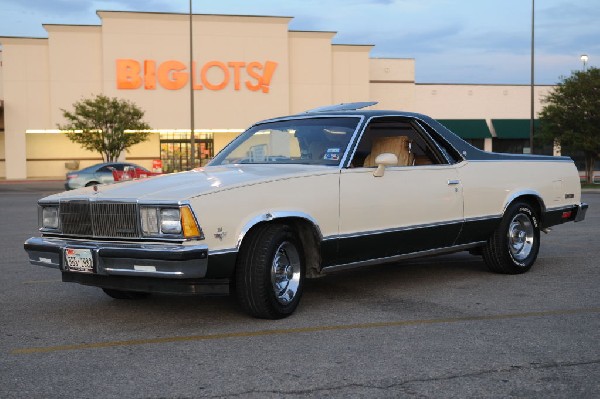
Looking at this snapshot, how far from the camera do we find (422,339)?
5199 mm

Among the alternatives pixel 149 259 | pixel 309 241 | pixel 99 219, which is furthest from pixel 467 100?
pixel 149 259

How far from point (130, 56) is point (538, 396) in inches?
1757

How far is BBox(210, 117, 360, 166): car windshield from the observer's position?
21.7ft

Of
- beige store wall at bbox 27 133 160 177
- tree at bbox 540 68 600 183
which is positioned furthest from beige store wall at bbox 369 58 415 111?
tree at bbox 540 68 600 183

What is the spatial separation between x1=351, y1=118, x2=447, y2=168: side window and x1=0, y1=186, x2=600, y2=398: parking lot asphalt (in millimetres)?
1254

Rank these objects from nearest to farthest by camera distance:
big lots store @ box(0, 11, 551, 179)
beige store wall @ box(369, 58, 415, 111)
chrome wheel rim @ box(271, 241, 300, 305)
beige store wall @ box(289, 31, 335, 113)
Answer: chrome wheel rim @ box(271, 241, 300, 305)
big lots store @ box(0, 11, 551, 179)
beige store wall @ box(289, 31, 335, 113)
beige store wall @ box(369, 58, 415, 111)

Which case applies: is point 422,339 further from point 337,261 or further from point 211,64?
point 211,64

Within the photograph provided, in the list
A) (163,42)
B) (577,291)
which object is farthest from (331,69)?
(577,291)

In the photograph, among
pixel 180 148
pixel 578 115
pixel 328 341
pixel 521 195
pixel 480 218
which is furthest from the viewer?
pixel 180 148

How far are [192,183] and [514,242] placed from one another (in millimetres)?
3956

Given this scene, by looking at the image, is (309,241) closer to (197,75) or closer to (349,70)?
(197,75)

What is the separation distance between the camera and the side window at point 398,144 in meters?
6.87

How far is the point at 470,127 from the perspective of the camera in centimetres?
5219

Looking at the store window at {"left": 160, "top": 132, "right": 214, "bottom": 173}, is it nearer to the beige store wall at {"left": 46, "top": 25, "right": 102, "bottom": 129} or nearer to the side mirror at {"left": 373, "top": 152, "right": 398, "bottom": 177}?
the beige store wall at {"left": 46, "top": 25, "right": 102, "bottom": 129}
